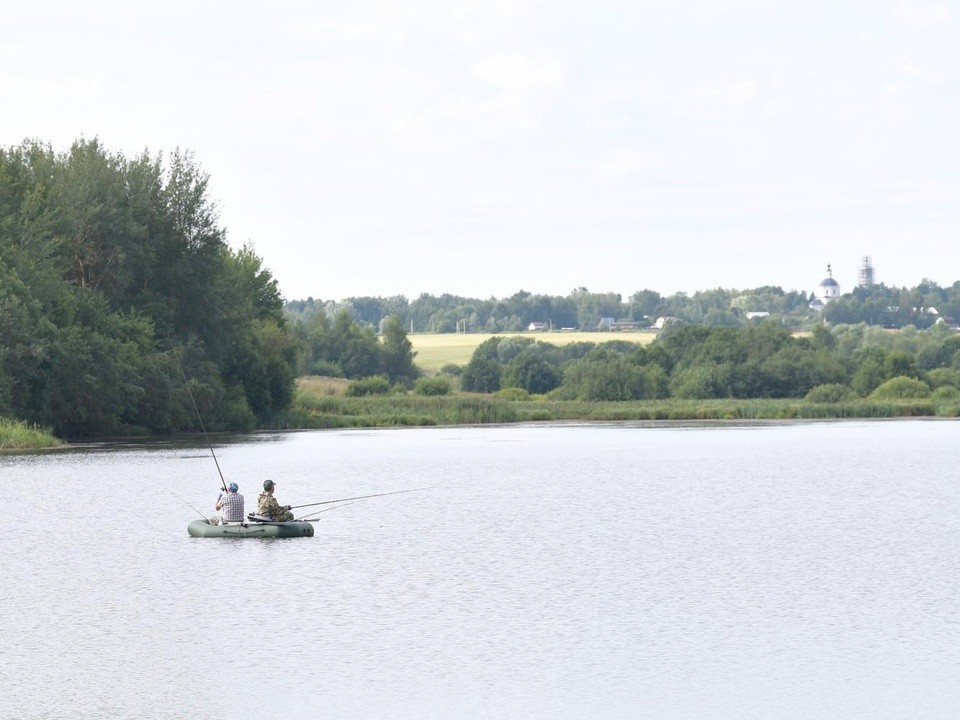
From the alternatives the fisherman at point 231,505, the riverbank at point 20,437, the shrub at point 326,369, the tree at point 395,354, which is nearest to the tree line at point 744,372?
the shrub at point 326,369

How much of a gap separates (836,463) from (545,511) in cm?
2012

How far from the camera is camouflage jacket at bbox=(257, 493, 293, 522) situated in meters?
31.4

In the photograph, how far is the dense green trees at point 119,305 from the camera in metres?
61.0

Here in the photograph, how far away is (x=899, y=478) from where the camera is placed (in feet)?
161

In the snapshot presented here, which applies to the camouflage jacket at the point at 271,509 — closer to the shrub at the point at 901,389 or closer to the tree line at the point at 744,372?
the tree line at the point at 744,372

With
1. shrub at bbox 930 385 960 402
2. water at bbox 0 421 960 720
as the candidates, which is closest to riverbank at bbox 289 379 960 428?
shrub at bbox 930 385 960 402

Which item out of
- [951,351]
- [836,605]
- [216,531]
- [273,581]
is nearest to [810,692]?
[836,605]

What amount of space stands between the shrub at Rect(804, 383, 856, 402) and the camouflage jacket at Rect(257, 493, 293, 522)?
73.3 metres

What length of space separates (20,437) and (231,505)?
29916mm

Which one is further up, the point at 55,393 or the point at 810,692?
the point at 55,393

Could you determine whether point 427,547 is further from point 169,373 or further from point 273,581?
point 169,373

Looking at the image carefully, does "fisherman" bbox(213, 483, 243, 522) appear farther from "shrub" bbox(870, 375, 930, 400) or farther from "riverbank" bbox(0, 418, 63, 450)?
"shrub" bbox(870, 375, 930, 400)

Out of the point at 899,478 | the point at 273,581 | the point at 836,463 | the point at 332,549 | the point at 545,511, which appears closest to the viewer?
the point at 273,581

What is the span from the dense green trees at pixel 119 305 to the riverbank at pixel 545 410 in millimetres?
6252
